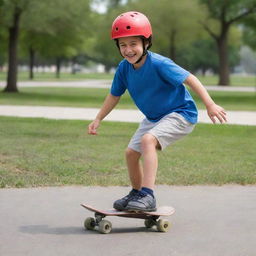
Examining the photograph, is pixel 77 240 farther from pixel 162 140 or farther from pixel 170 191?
pixel 170 191

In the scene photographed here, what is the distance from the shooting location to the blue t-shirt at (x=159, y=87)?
457 cm

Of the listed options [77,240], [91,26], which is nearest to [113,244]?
[77,240]

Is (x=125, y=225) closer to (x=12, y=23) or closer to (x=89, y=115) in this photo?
(x=89, y=115)

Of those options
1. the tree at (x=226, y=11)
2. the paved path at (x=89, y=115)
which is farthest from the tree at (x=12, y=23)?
the tree at (x=226, y=11)

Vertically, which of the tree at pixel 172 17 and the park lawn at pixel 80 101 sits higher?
the tree at pixel 172 17

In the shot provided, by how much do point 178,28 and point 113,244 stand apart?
144 ft

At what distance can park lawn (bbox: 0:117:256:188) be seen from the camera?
6523 millimetres

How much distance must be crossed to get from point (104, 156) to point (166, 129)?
11.6ft

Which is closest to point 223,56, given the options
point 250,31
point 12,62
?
point 250,31

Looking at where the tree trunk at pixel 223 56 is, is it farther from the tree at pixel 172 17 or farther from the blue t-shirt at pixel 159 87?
the blue t-shirt at pixel 159 87

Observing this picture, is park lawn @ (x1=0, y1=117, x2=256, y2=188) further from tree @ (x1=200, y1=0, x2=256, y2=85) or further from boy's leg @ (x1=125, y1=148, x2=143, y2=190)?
tree @ (x1=200, y1=0, x2=256, y2=85)

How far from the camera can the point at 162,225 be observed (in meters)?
4.47

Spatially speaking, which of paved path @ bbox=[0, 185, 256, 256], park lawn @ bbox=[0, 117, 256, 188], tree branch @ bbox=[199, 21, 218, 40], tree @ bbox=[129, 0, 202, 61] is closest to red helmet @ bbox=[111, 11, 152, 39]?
paved path @ bbox=[0, 185, 256, 256]

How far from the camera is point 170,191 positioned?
5.96m
